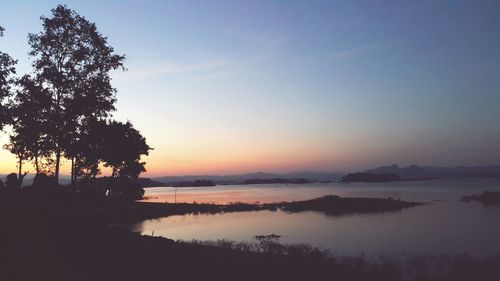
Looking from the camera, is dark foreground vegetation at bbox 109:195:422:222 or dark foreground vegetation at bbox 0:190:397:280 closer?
dark foreground vegetation at bbox 0:190:397:280

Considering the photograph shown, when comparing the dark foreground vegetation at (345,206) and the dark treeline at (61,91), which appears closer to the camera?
the dark treeline at (61,91)

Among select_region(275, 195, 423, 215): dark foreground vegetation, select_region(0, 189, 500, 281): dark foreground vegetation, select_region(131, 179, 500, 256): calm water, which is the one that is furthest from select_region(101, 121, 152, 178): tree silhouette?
select_region(0, 189, 500, 281): dark foreground vegetation

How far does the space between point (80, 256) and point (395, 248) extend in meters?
33.8

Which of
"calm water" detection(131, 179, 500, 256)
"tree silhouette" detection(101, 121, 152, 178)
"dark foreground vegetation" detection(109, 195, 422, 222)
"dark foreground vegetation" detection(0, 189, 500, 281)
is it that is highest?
"tree silhouette" detection(101, 121, 152, 178)

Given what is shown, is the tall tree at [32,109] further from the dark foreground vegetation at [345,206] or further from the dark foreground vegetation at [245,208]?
the dark foreground vegetation at [345,206]

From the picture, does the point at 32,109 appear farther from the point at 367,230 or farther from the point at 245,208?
the point at 245,208

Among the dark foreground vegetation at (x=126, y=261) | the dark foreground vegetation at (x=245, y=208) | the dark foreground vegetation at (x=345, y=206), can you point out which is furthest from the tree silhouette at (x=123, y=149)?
the dark foreground vegetation at (x=126, y=261)

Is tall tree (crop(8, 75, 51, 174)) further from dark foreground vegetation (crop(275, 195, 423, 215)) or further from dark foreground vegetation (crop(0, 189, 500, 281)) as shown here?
dark foreground vegetation (crop(275, 195, 423, 215))

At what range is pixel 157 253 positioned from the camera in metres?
23.9

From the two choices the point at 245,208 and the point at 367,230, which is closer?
the point at 367,230

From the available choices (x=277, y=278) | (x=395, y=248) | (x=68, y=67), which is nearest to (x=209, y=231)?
(x=395, y=248)

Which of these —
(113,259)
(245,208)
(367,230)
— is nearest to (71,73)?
(113,259)

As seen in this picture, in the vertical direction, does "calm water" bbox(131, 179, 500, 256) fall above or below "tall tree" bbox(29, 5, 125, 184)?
below

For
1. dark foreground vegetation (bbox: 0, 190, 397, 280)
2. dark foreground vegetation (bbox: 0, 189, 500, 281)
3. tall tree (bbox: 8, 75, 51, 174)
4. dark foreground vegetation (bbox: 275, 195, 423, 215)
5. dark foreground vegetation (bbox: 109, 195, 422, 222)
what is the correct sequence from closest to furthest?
dark foreground vegetation (bbox: 0, 190, 397, 280), dark foreground vegetation (bbox: 0, 189, 500, 281), tall tree (bbox: 8, 75, 51, 174), dark foreground vegetation (bbox: 109, 195, 422, 222), dark foreground vegetation (bbox: 275, 195, 423, 215)
